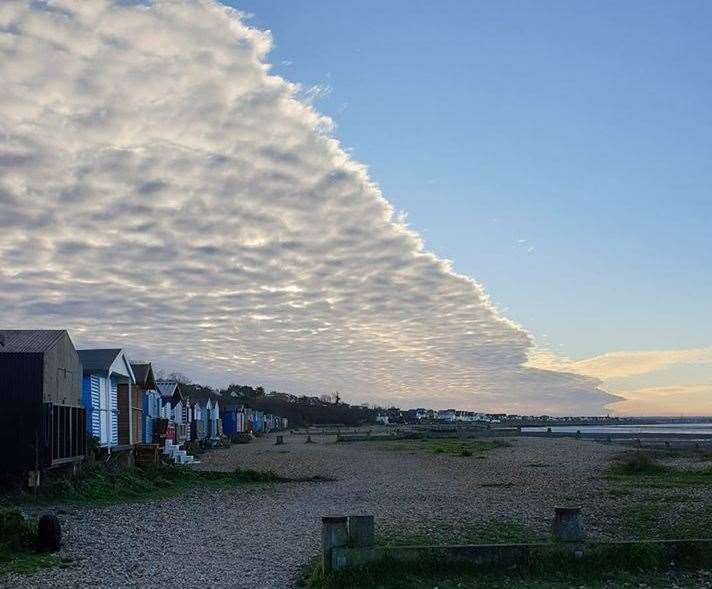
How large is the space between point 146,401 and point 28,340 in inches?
972

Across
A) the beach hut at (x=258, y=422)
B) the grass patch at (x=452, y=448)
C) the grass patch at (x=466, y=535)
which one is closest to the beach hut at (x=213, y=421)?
the grass patch at (x=452, y=448)

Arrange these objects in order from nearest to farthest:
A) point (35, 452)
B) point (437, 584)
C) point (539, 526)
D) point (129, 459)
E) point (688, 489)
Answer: point (437, 584) < point (539, 526) < point (35, 452) < point (688, 489) < point (129, 459)

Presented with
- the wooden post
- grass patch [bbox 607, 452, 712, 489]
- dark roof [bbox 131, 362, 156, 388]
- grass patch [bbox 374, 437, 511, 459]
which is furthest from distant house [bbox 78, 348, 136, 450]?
grass patch [bbox 374, 437, 511, 459]

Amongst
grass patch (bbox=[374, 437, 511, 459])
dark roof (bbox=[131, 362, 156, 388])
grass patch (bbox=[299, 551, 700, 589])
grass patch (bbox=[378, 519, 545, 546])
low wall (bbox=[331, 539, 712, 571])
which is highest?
dark roof (bbox=[131, 362, 156, 388])

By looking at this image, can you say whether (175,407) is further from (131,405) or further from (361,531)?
(361,531)

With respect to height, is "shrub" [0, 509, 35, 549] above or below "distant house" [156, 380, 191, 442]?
below

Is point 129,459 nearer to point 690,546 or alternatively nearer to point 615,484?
point 615,484

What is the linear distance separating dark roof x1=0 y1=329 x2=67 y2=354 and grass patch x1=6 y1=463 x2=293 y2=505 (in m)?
3.91

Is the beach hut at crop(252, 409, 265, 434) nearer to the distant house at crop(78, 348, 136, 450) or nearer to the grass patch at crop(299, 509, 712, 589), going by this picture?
the distant house at crop(78, 348, 136, 450)

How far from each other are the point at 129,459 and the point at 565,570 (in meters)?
25.3

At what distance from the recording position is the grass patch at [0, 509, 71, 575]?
45.1ft

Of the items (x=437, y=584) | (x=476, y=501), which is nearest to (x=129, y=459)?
(x=476, y=501)

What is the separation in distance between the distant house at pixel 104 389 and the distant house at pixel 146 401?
3796 mm

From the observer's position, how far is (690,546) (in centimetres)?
1312
